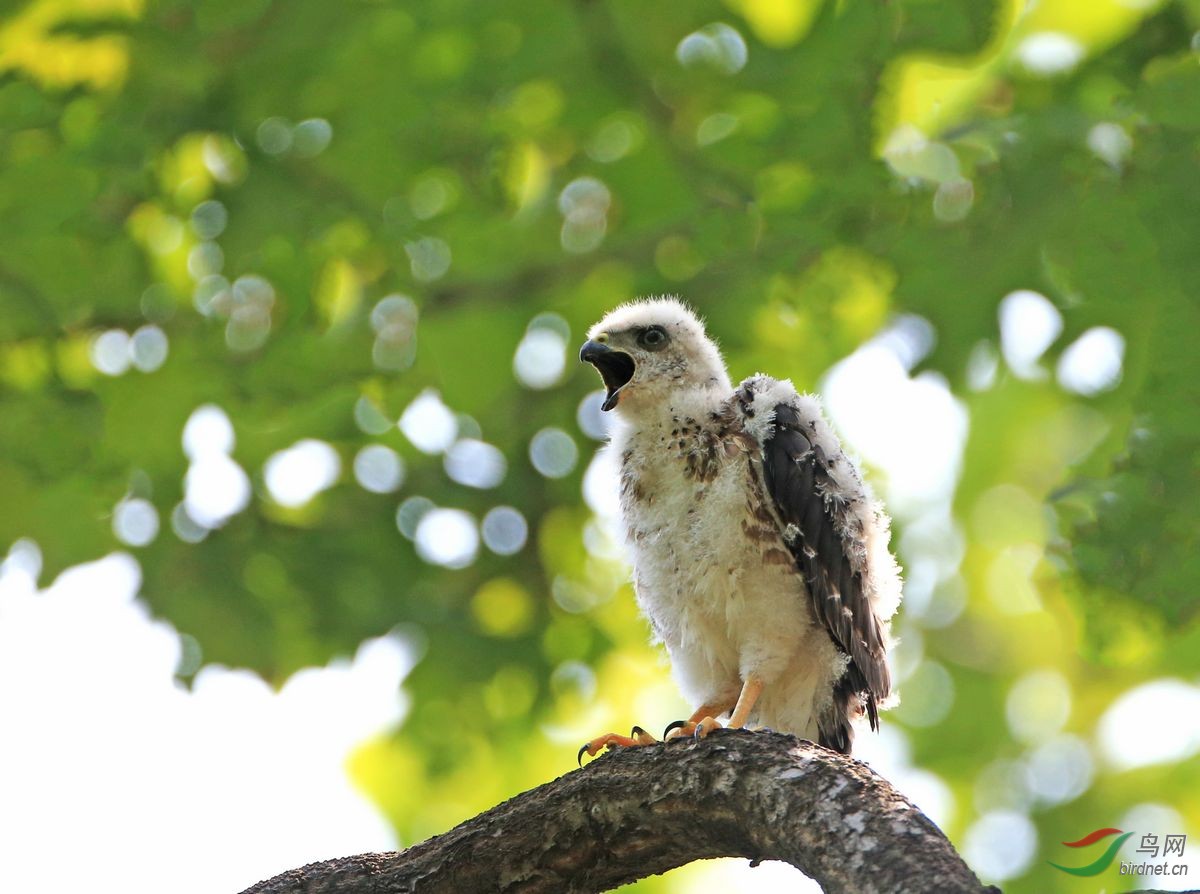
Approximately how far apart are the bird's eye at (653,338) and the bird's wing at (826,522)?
18.4 inches

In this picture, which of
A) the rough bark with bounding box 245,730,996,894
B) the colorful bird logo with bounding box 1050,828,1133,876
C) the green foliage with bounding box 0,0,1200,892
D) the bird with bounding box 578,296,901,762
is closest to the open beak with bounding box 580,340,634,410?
the bird with bounding box 578,296,901,762

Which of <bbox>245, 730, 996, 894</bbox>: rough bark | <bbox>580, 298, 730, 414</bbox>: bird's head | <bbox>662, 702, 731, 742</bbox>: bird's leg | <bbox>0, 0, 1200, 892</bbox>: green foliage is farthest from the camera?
<bbox>0, 0, 1200, 892</bbox>: green foliage

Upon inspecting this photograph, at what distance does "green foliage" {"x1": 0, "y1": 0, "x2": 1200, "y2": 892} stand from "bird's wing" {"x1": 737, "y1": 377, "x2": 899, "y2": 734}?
1.91 meters

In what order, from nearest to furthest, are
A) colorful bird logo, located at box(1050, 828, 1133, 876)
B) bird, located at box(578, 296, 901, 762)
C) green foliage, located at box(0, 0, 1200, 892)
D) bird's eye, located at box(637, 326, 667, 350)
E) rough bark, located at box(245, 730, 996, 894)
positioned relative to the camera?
rough bark, located at box(245, 730, 996, 894), bird, located at box(578, 296, 901, 762), bird's eye, located at box(637, 326, 667, 350), colorful bird logo, located at box(1050, 828, 1133, 876), green foliage, located at box(0, 0, 1200, 892)

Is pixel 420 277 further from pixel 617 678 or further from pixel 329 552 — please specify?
pixel 617 678

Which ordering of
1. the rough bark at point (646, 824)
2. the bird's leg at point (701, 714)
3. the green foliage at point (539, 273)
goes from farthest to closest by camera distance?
the green foliage at point (539, 273), the bird's leg at point (701, 714), the rough bark at point (646, 824)

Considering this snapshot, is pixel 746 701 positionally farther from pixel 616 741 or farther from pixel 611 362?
pixel 611 362

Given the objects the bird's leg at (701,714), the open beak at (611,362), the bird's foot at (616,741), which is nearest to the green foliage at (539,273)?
the open beak at (611,362)

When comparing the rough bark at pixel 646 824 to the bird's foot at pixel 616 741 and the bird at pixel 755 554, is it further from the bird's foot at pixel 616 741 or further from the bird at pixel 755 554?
the bird at pixel 755 554

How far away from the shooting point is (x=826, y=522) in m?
4.02

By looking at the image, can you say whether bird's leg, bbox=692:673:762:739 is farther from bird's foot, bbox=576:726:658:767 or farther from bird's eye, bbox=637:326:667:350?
bird's eye, bbox=637:326:667:350

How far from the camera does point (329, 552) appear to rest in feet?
24.0

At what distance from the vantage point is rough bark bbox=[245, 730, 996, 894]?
2600mm

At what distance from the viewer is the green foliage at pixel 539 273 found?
225 inches
